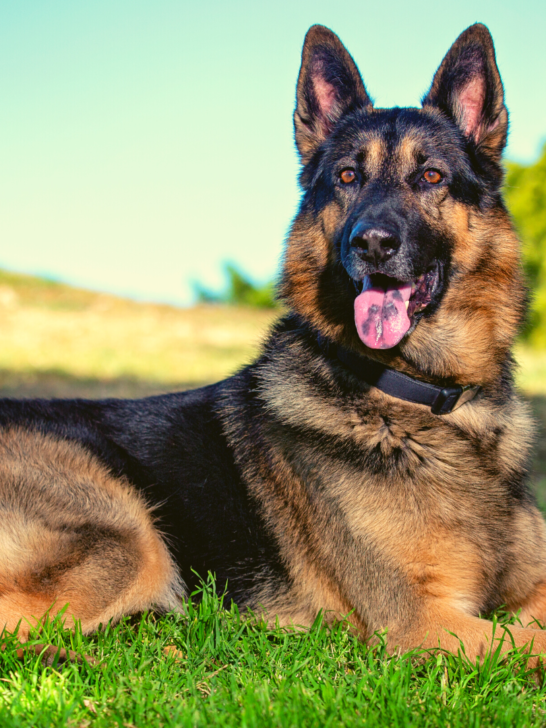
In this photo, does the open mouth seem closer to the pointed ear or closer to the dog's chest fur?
the dog's chest fur

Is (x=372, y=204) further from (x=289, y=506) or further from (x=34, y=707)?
(x=34, y=707)

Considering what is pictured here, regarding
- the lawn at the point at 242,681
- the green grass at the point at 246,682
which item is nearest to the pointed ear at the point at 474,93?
the lawn at the point at 242,681

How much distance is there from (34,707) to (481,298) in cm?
259

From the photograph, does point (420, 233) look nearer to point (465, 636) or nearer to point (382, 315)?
point (382, 315)

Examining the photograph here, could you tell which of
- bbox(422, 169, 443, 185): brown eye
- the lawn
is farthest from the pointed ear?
the lawn

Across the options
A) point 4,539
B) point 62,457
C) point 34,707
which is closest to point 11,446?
point 62,457

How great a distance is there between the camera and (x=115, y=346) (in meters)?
16.5

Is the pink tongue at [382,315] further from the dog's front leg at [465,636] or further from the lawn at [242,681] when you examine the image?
the dog's front leg at [465,636]

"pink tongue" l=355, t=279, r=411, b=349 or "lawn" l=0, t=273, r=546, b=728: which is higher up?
"pink tongue" l=355, t=279, r=411, b=349

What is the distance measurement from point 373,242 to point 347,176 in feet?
2.10

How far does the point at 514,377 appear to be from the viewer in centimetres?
329

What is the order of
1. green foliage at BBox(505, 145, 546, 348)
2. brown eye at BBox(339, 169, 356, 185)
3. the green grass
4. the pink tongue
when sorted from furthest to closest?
green foliage at BBox(505, 145, 546, 348), brown eye at BBox(339, 169, 356, 185), the pink tongue, the green grass

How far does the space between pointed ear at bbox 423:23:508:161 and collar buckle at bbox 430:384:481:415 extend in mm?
1270

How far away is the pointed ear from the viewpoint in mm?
3211
